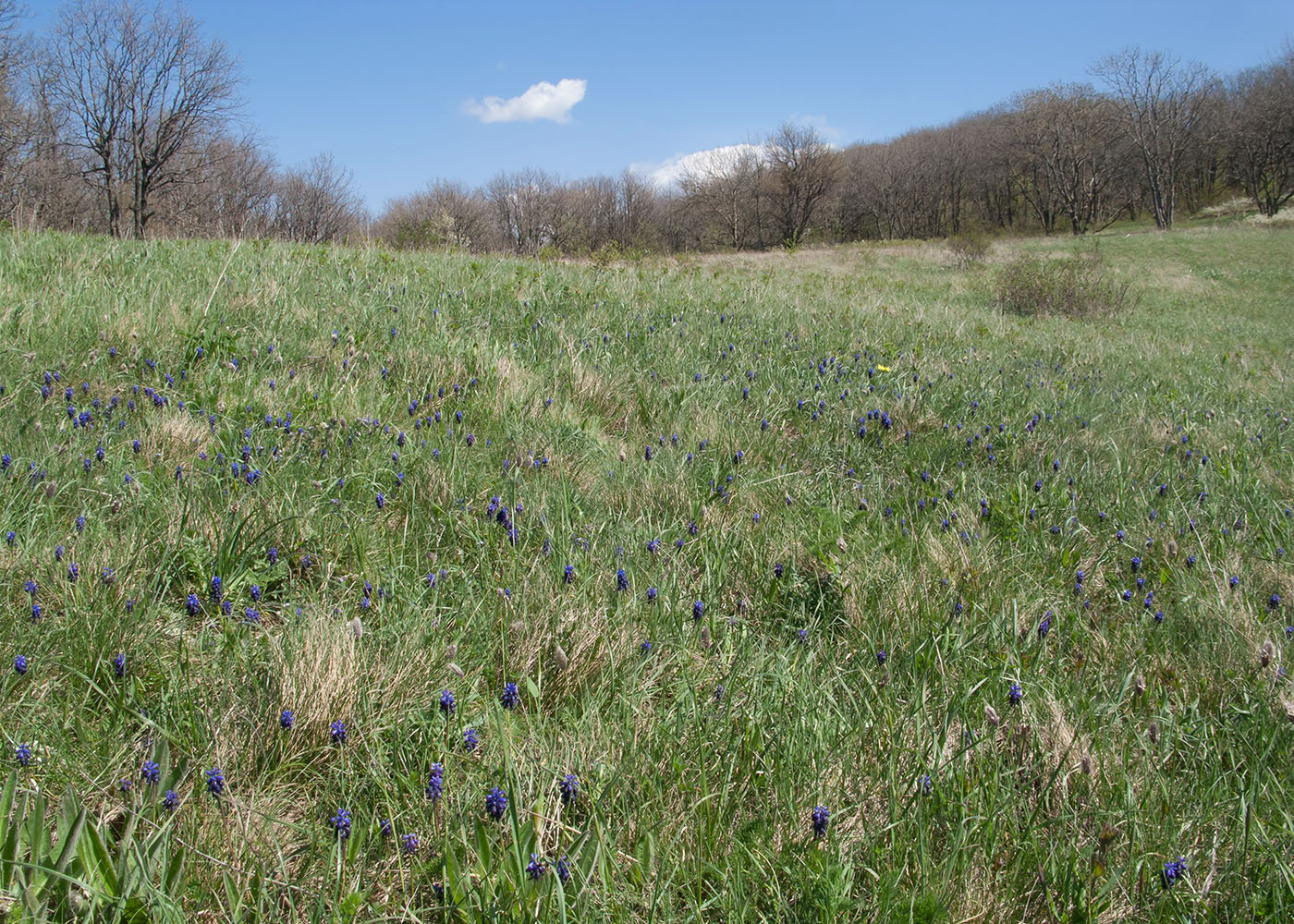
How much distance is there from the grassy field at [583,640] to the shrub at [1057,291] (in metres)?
11.1

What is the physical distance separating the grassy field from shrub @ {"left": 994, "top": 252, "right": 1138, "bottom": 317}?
36.5 ft

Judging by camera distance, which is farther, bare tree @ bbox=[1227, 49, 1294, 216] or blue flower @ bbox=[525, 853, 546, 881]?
bare tree @ bbox=[1227, 49, 1294, 216]

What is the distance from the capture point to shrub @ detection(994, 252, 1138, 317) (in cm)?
1423

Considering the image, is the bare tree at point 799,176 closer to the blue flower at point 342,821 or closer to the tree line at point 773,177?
the tree line at point 773,177

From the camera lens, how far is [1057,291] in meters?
14.3

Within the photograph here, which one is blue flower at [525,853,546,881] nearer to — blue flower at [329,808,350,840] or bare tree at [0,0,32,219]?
blue flower at [329,808,350,840]

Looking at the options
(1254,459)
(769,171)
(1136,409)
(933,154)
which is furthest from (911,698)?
(933,154)

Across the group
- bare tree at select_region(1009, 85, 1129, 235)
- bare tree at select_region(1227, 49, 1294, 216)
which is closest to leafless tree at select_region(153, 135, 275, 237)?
bare tree at select_region(1009, 85, 1129, 235)

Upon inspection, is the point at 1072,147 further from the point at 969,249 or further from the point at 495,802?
the point at 495,802

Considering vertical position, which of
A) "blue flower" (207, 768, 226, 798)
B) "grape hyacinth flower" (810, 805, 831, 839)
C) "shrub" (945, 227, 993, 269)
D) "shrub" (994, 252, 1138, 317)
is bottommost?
"grape hyacinth flower" (810, 805, 831, 839)

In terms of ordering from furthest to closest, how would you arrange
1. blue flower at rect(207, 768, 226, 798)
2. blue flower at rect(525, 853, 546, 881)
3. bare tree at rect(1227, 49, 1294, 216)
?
bare tree at rect(1227, 49, 1294, 216)
blue flower at rect(207, 768, 226, 798)
blue flower at rect(525, 853, 546, 881)

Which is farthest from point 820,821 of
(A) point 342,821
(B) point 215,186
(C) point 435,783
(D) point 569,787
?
→ (B) point 215,186

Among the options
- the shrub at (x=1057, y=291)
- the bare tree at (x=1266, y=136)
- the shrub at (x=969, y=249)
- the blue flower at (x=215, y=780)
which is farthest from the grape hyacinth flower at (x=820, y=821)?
the bare tree at (x=1266, y=136)

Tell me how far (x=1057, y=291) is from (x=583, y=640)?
15619 millimetres
